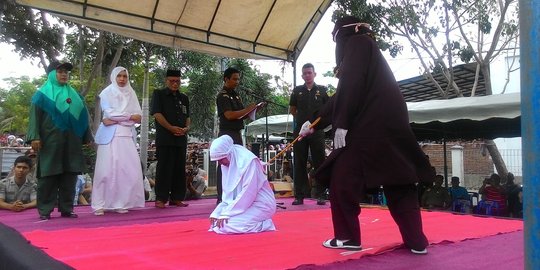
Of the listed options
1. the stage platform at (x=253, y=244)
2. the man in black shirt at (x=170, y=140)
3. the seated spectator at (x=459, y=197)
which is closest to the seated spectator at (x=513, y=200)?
the seated spectator at (x=459, y=197)

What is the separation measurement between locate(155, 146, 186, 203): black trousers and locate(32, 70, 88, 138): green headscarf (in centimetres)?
96

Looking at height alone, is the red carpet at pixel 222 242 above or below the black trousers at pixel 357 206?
below

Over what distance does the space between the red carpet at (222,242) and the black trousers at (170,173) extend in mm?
1303

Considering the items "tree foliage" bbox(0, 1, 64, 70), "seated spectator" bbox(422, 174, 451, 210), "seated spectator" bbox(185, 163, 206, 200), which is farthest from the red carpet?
"tree foliage" bbox(0, 1, 64, 70)

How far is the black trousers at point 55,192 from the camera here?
457 centimetres

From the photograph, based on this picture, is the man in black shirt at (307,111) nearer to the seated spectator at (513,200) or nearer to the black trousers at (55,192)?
the black trousers at (55,192)

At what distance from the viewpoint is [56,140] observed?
471 cm

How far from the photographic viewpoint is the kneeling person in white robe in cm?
364

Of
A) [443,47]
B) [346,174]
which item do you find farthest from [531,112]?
[443,47]

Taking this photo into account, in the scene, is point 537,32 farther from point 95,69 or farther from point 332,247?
point 95,69

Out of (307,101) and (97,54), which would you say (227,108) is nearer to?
(307,101)

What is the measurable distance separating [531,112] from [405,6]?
10.4m

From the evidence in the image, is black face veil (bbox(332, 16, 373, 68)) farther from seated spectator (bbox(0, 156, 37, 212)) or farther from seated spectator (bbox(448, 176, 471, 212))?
seated spectator (bbox(448, 176, 471, 212))

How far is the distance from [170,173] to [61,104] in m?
1.47
